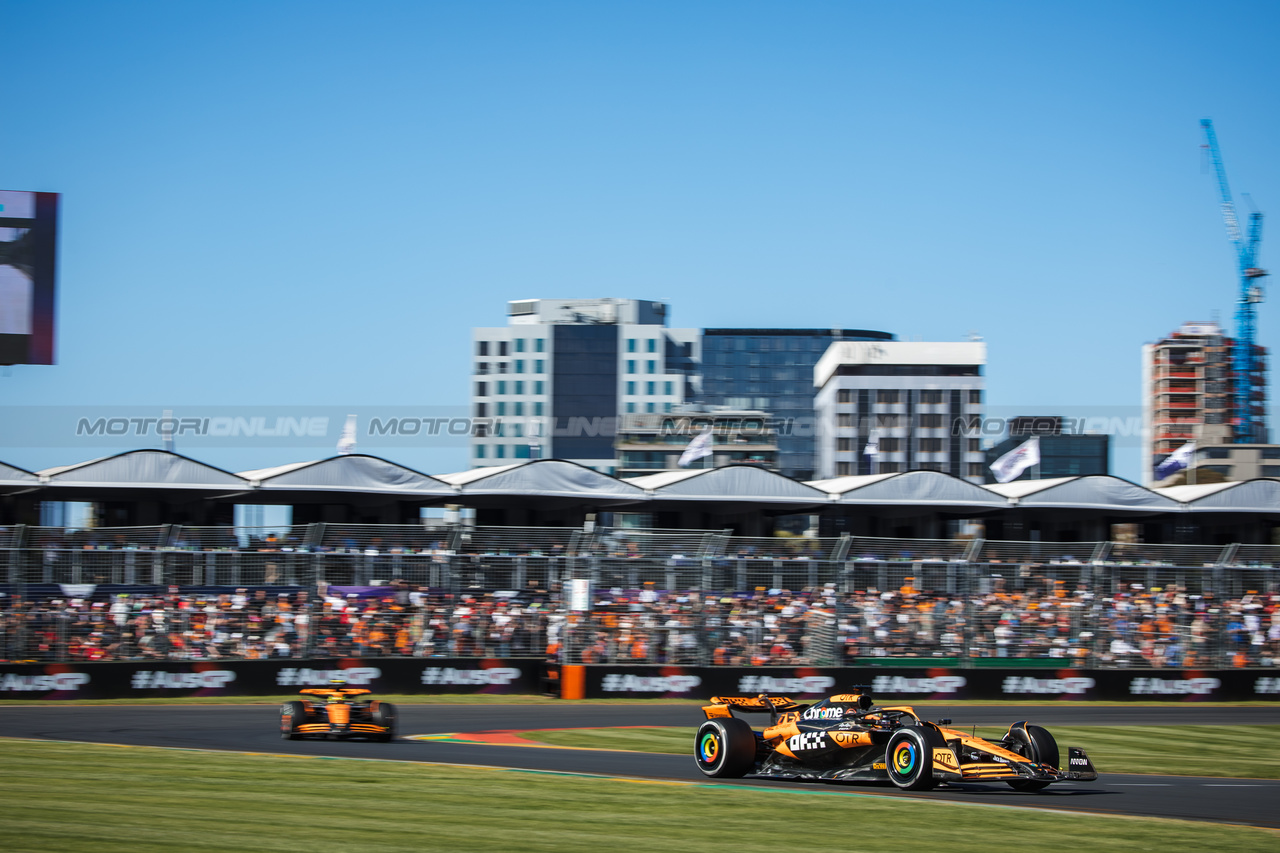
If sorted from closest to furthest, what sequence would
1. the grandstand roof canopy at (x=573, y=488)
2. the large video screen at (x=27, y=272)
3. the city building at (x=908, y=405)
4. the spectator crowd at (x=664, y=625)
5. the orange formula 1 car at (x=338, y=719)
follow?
the orange formula 1 car at (x=338, y=719)
the spectator crowd at (x=664, y=625)
the large video screen at (x=27, y=272)
the grandstand roof canopy at (x=573, y=488)
the city building at (x=908, y=405)

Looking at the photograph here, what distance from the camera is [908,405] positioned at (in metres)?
122

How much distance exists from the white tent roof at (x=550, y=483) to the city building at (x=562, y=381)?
3128 inches

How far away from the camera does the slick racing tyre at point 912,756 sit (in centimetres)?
1216

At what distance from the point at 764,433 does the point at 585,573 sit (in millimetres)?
87421

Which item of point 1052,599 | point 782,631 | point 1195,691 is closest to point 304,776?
point 782,631

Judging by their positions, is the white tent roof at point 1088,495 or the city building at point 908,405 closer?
the white tent roof at point 1088,495

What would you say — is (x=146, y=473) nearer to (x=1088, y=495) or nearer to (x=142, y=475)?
(x=142, y=475)

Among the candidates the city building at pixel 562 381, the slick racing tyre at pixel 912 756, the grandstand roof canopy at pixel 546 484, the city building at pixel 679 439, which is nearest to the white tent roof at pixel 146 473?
the grandstand roof canopy at pixel 546 484

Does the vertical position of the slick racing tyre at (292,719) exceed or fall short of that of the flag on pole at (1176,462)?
it falls short

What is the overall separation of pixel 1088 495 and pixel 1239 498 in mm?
5290

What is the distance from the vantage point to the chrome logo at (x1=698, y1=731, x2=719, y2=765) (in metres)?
13.5

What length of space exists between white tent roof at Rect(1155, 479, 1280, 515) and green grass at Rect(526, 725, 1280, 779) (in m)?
19.7

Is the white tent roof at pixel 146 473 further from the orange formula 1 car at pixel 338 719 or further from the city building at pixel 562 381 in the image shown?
the city building at pixel 562 381

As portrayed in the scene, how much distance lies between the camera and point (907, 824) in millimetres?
10273
